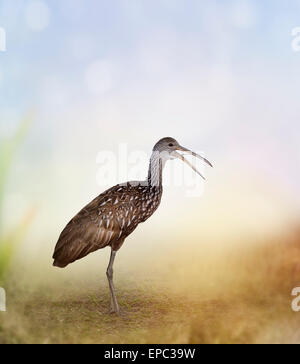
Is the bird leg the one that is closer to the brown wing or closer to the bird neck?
the brown wing

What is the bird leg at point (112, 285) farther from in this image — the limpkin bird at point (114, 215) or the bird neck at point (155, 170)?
the bird neck at point (155, 170)

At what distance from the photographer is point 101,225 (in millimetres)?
5332

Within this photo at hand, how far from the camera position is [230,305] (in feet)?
18.6

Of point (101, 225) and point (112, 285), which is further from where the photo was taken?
point (112, 285)

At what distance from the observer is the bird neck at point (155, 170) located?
219 inches

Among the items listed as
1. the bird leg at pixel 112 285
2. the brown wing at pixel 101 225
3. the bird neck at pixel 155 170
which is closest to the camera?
the brown wing at pixel 101 225

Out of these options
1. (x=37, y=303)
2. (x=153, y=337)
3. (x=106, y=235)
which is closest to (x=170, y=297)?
(x=153, y=337)

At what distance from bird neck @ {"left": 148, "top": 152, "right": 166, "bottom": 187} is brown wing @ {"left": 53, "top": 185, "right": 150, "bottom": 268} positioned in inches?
7.7

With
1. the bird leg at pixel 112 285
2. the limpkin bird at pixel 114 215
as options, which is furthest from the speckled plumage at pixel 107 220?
the bird leg at pixel 112 285

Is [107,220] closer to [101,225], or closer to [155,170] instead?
[101,225]

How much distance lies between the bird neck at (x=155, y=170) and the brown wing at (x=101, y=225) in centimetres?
20

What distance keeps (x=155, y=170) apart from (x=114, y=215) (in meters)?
0.69

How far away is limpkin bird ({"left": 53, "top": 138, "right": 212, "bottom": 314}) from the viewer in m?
5.29

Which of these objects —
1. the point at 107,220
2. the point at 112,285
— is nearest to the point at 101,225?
the point at 107,220
